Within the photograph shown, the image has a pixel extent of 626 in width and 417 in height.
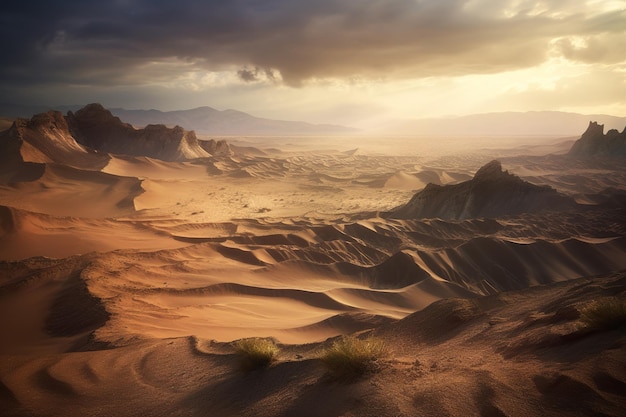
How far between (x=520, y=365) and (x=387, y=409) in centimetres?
174

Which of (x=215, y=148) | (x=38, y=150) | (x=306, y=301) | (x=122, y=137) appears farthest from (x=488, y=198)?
(x=215, y=148)

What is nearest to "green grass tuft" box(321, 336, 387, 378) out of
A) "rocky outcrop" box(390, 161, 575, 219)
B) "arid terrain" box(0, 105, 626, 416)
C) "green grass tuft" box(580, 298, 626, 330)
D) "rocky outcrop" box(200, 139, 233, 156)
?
"arid terrain" box(0, 105, 626, 416)

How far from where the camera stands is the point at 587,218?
21812mm

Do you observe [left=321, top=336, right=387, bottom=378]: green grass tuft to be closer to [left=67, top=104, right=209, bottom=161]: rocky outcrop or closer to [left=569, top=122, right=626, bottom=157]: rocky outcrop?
[left=67, top=104, right=209, bottom=161]: rocky outcrop

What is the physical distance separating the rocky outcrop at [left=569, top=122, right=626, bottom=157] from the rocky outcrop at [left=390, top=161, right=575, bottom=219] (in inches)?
1900

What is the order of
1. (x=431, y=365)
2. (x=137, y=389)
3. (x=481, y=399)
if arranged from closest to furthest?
1. (x=481, y=399)
2. (x=431, y=365)
3. (x=137, y=389)

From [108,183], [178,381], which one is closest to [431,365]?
[178,381]

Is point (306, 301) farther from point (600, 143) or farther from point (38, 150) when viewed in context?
point (600, 143)

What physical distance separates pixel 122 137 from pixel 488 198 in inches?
2287

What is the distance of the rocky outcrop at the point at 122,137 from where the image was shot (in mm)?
61319

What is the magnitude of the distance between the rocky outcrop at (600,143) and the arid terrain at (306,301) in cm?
4482

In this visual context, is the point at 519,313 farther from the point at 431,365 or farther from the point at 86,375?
the point at 86,375

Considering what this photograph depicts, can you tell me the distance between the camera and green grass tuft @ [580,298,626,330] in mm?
4516

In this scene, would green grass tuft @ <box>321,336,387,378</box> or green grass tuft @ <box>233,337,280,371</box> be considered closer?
green grass tuft @ <box>321,336,387,378</box>
